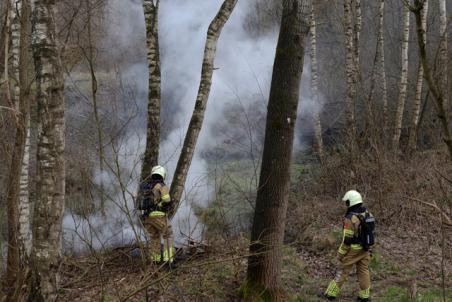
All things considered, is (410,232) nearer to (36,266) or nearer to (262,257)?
(262,257)

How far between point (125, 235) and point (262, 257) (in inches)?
160

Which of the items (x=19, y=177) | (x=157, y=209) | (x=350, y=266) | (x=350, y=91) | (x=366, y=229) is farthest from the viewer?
(x=350, y=91)

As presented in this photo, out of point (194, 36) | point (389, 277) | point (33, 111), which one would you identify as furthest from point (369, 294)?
point (194, 36)

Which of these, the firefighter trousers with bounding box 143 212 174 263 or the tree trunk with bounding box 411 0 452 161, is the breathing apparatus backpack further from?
the tree trunk with bounding box 411 0 452 161

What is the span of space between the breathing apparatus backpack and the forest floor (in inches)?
36.0

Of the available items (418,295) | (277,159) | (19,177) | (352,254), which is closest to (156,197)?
(277,159)

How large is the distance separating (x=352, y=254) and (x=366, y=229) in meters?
0.48

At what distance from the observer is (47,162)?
3.61m

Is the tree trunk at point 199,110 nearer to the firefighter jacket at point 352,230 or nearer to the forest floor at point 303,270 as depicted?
the forest floor at point 303,270

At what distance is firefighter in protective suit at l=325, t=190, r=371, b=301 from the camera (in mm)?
6477

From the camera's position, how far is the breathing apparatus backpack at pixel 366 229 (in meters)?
6.39

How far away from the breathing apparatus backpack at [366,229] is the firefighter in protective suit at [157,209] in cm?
274

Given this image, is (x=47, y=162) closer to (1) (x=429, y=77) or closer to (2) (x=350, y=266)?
(1) (x=429, y=77)

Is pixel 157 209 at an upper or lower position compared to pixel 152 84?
lower
